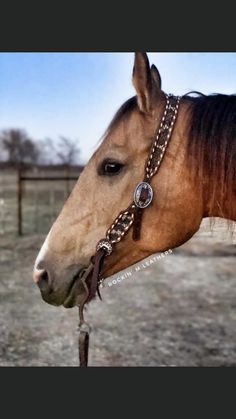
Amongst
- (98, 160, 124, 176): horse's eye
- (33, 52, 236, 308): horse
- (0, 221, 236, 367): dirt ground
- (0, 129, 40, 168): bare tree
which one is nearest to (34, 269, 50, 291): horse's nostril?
(33, 52, 236, 308): horse

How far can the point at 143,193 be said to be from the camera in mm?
962

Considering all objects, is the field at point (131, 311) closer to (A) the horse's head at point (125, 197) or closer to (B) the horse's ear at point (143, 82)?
(A) the horse's head at point (125, 197)

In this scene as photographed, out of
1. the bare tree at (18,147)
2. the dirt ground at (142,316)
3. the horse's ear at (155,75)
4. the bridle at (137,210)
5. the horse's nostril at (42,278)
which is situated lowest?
the dirt ground at (142,316)

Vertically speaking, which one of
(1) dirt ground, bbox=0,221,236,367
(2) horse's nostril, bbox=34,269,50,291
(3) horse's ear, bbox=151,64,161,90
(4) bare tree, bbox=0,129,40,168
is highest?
(3) horse's ear, bbox=151,64,161,90

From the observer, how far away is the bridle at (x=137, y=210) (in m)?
0.96

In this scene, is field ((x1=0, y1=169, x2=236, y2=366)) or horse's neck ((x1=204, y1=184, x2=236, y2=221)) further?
field ((x1=0, y1=169, x2=236, y2=366))

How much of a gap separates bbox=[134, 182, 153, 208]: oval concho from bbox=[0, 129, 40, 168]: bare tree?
1443mm

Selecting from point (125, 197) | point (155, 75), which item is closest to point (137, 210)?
point (125, 197)

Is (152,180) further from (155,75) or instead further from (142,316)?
(142,316)

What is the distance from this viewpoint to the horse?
3.10ft

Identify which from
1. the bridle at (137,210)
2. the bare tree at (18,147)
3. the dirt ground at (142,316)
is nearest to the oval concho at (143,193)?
the bridle at (137,210)

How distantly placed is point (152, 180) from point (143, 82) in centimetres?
21

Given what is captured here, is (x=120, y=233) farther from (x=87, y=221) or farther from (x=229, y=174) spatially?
(x=229, y=174)

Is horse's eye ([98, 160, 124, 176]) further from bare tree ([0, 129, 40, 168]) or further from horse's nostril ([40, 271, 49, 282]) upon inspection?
bare tree ([0, 129, 40, 168])
